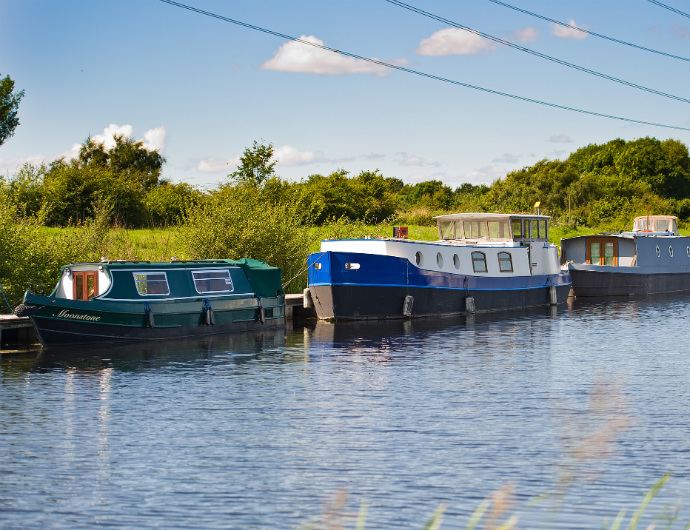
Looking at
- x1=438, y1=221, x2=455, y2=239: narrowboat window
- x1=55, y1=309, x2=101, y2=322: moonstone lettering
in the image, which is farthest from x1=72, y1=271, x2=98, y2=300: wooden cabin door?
x1=438, y1=221, x2=455, y2=239: narrowboat window

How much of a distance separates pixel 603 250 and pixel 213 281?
98.1 ft

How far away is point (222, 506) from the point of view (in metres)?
15.2

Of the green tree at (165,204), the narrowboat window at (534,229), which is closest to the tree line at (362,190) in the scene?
the green tree at (165,204)

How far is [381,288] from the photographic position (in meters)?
40.4

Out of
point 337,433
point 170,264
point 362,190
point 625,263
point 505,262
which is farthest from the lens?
point 362,190

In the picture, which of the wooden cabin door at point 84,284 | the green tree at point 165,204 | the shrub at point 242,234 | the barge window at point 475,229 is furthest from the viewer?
the green tree at point 165,204

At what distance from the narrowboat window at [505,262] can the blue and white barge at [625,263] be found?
8.76m

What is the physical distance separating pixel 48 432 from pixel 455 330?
67.5 ft

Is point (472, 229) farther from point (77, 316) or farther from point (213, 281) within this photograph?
point (77, 316)

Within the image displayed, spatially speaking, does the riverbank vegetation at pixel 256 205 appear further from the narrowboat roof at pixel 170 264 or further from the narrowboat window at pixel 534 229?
the narrowboat window at pixel 534 229

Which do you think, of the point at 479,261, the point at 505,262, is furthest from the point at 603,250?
the point at 479,261

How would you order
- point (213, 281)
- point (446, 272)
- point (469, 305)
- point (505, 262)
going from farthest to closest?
point (505, 262) → point (469, 305) → point (446, 272) → point (213, 281)

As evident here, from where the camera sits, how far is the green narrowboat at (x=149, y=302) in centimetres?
3103

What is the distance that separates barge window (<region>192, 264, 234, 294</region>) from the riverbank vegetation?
13.8ft
